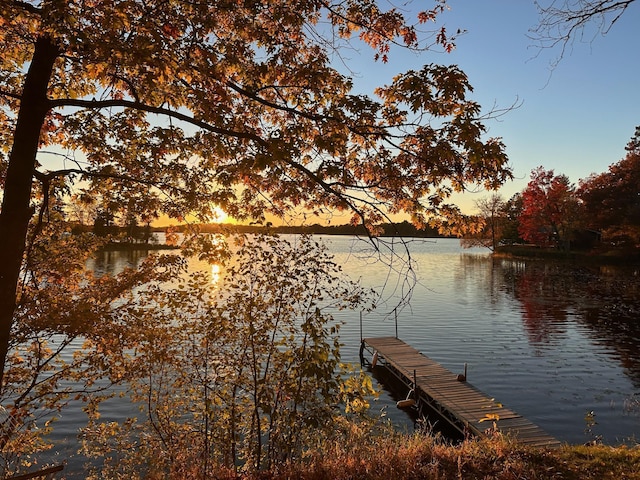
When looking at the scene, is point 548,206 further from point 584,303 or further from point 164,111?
point 164,111

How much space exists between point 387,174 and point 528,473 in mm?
5665

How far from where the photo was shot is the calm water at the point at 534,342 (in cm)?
1738

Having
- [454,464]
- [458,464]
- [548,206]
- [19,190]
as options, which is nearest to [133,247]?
[548,206]

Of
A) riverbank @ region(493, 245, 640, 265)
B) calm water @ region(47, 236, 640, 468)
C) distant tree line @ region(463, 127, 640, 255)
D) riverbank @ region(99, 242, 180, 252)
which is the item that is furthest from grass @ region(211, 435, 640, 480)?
riverbank @ region(99, 242, 180, 252)

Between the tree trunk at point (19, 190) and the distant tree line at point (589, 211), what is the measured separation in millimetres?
59667

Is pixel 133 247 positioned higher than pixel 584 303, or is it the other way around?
pixel 133 247

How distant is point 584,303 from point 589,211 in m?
38.9

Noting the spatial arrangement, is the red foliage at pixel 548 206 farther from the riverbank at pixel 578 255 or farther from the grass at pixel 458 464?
the grass at pixel 458 464

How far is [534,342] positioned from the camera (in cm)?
2950

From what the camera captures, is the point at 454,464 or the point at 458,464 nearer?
the point at 458,464

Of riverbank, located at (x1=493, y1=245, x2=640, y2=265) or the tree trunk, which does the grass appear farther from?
riverbank, located at (x1=493, y1=245, x2=640, y2=265)

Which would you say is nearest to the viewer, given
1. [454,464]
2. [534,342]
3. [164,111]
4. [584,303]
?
[164,111]

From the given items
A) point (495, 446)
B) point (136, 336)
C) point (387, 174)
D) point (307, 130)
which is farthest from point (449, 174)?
point (136, 336)

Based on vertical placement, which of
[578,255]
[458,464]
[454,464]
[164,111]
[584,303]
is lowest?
[584,303]
